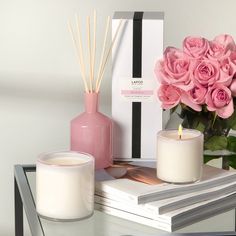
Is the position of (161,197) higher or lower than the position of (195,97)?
lower

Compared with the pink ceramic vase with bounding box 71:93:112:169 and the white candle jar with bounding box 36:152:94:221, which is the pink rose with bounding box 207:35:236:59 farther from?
the white candle jar with bounding box 36:152:94:221

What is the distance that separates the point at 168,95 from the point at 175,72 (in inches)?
1.8

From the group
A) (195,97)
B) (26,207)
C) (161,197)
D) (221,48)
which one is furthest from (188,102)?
(26,207)

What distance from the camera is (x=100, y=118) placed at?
3.76 feet

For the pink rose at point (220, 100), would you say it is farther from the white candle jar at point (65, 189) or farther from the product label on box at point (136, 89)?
the white candle jar at point (65, 189)

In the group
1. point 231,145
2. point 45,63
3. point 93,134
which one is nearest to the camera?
point 93,134

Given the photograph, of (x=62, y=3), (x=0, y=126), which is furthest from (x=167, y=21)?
(x=0, y=126)

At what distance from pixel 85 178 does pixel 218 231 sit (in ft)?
0.75

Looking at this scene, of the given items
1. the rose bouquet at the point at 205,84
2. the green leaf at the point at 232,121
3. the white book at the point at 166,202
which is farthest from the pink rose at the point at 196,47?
the white book at the point at 166,202

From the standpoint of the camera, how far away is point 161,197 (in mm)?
1013

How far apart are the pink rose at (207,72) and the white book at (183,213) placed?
0.22 metres

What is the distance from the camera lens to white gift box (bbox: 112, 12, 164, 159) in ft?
3.88

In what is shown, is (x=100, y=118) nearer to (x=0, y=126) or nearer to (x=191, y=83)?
(x=191, y=83)

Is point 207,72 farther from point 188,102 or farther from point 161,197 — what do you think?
point 161,197
